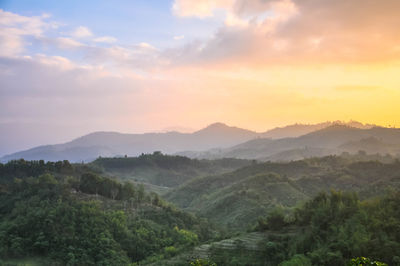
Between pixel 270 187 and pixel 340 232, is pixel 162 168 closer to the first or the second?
A: pixel 270 187

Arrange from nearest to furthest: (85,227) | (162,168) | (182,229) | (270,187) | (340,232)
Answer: (340,232)
(85,227)
(182,229)
(270,187)
(162,168)

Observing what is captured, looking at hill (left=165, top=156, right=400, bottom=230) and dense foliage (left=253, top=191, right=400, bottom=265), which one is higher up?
dense foliage (left=253, top=191, right=400, bottom=265)

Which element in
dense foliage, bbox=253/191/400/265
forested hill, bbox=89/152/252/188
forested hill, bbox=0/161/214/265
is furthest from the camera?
forested hill, bbox=89/152/252/188

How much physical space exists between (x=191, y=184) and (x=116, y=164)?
2120 inches

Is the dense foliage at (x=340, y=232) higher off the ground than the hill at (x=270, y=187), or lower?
higher

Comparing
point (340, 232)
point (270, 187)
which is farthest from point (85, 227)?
point (270, 187)

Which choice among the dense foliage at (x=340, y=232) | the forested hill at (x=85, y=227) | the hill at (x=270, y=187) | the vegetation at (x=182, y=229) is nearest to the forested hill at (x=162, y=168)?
the hill at (x=270, y=187)

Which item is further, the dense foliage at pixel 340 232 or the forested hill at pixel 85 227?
the forested hill at pixel 85 227

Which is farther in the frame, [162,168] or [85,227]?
[162,168]

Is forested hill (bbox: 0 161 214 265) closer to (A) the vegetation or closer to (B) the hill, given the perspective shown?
(A) the vegetation

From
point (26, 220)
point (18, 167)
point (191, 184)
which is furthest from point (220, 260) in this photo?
point (191, 184)

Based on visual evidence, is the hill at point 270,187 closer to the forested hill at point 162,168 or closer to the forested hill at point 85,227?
the forested hill at point 85,227

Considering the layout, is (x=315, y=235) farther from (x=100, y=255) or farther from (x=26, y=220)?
(x=26, y=220)

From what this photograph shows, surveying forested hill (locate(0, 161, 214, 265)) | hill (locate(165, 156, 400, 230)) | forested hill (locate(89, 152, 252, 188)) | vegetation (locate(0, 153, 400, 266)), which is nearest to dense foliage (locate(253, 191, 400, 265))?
vegetation (locate(0, 153, 400, 266))
